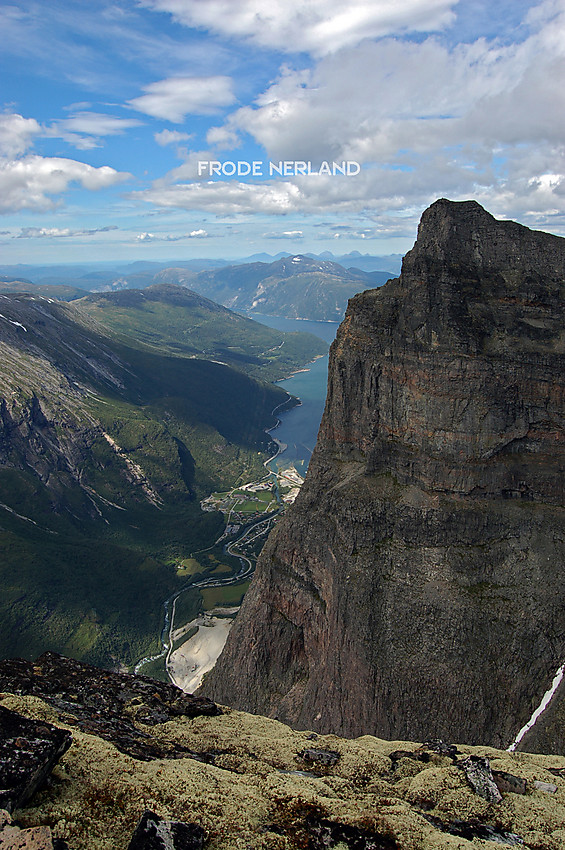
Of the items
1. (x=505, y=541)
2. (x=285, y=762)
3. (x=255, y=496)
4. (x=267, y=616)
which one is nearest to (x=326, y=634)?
(x=267, y=616)

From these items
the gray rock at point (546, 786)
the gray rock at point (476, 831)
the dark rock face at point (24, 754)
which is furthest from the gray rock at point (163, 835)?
the gray rock at point (546, 786)

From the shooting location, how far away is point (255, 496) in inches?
7672

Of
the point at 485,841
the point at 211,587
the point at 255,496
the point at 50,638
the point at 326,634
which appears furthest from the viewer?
the point at 255,496

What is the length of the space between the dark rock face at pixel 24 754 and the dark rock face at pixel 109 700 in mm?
3973

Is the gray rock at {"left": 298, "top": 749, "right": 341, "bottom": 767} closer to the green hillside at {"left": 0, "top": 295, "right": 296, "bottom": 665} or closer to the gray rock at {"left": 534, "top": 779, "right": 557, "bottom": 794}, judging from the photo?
the gray rock at {"left": 534, "top": 779, "right": 557, "bottom": 794}

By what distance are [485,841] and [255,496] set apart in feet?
584

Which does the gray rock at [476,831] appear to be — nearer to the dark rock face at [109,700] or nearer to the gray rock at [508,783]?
the gray rock at [508,783]

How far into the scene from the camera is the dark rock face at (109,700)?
2230 centimetres

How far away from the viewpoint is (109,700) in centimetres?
2611

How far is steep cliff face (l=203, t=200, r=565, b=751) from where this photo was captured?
130 ft

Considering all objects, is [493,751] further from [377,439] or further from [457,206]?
[457,206]

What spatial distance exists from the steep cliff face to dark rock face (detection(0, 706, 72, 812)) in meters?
29.0

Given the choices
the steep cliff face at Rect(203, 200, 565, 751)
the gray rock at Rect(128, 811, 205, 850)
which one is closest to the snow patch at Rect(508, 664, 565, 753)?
the steep cliff face at Rect(203, 200, 565, 751)

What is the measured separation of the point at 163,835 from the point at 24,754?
4.95 meters
